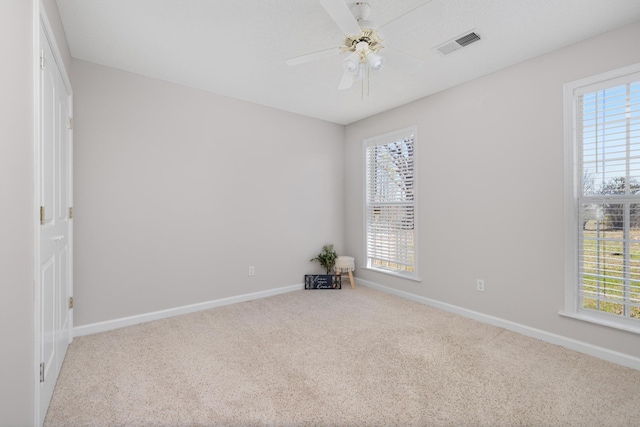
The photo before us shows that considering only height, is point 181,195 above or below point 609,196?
above

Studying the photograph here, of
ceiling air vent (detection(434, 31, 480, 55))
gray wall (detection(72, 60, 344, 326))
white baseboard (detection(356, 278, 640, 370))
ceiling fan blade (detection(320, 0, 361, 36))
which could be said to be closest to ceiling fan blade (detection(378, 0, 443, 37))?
ceiling fan blade (detection(320, 0, 361, 36))

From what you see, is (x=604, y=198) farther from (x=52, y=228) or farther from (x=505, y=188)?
(x=52, y=228)

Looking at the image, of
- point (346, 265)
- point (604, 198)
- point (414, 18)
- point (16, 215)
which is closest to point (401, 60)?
point (414, 18)

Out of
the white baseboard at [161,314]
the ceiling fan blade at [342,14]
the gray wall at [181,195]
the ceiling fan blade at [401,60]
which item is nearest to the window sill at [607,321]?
the ceiling fan blade at [401,60]

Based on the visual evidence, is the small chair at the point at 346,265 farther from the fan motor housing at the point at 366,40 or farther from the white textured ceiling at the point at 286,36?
the fan motor housing at the point at 366,40

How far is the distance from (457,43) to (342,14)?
1.27 meters

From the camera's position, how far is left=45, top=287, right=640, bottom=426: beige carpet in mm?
1723

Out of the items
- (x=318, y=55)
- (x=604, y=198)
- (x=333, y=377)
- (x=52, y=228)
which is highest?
(x=318, y=55)

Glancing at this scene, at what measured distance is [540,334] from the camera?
8.95 ft

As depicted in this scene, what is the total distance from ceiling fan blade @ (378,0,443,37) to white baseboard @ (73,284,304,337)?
325 cm

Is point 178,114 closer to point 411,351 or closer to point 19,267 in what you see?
point 19,267

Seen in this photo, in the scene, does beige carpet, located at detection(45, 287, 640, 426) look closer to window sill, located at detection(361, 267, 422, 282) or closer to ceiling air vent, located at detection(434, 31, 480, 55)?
window sill, located at detection(361, 267, 422, 282)

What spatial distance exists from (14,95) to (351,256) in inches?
164

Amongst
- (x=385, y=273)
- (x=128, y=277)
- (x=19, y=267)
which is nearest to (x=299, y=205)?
(x=385, y=273)
